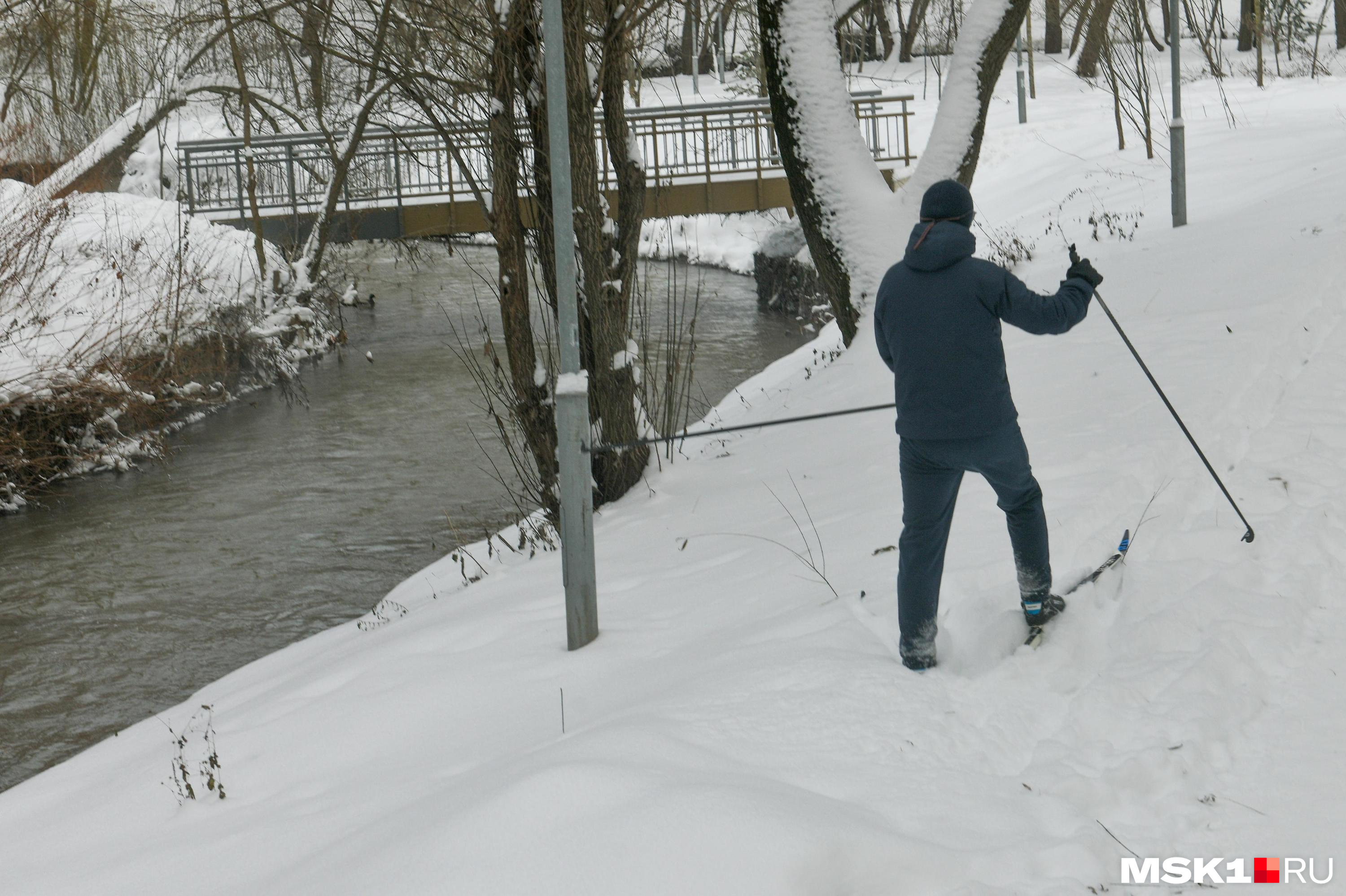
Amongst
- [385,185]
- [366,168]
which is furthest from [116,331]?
[385,185]

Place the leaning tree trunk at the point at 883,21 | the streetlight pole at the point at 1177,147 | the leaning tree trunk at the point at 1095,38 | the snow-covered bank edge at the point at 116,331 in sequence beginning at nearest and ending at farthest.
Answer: the snow-covered bank edge at the point at 116,331 → the streetlight pole at the point at 1177,147 → the leaning tree trunk at the point at 1095,38 → the leaning tree trunk at the point at 883,21

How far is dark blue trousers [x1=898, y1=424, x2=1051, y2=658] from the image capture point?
397cm

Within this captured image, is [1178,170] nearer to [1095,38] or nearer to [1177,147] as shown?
[1177,147]

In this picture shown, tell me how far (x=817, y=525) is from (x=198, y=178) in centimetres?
1786

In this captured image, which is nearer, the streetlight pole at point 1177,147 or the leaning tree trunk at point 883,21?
the streetlight pole at point 1177,147

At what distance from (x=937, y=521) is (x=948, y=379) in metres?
0.49

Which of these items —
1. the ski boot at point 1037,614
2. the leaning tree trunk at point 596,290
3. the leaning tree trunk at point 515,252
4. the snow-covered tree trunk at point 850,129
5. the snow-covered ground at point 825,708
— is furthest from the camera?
the snow-covered tree trunk at point 850,129

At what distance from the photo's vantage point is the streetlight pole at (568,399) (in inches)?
182

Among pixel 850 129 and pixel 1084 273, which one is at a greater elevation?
pixel 850 129

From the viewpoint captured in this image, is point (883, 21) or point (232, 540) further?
point (883, 21)

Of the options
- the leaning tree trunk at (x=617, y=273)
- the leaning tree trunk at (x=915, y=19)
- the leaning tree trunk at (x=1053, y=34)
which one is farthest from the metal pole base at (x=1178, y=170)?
the leaning tree trunk at (x=1053, y=34)

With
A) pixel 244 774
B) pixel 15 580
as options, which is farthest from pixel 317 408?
pixel 244 774

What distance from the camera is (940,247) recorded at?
12.8 ft

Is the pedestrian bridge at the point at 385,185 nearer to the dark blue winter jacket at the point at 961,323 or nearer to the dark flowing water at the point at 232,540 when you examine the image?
the dark flowing water at the point at 232,540
